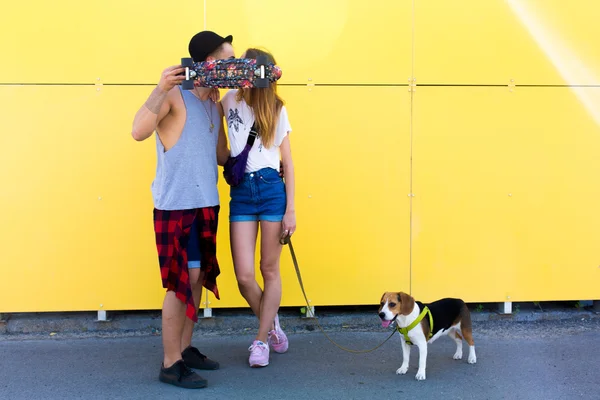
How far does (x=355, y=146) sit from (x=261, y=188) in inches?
43.1

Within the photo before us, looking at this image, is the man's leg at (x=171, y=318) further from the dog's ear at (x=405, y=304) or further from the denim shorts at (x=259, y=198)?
the dog's ear at (x=405, y=304)

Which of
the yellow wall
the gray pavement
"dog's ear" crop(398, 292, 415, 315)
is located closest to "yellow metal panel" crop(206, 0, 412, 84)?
the yellow wall

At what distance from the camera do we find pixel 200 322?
479 centimetres

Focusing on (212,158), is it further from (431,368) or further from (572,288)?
(572,288)

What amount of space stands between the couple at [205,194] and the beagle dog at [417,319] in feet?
2.29

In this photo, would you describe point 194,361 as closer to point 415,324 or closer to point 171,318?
point 171,318

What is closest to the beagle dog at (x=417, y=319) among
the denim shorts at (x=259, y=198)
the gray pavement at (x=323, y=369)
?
the gray pavement at (x=323, y=369)

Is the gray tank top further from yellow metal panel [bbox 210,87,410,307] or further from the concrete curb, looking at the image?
the concrete curb

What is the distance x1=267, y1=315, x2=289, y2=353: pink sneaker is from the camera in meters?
4.27

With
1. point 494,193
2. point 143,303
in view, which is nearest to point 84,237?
point 143,303

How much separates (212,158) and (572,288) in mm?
2906

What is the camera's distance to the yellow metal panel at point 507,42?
4664mm

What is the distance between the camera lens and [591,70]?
4766mm

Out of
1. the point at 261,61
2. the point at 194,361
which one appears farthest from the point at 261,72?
the point at 194,361
